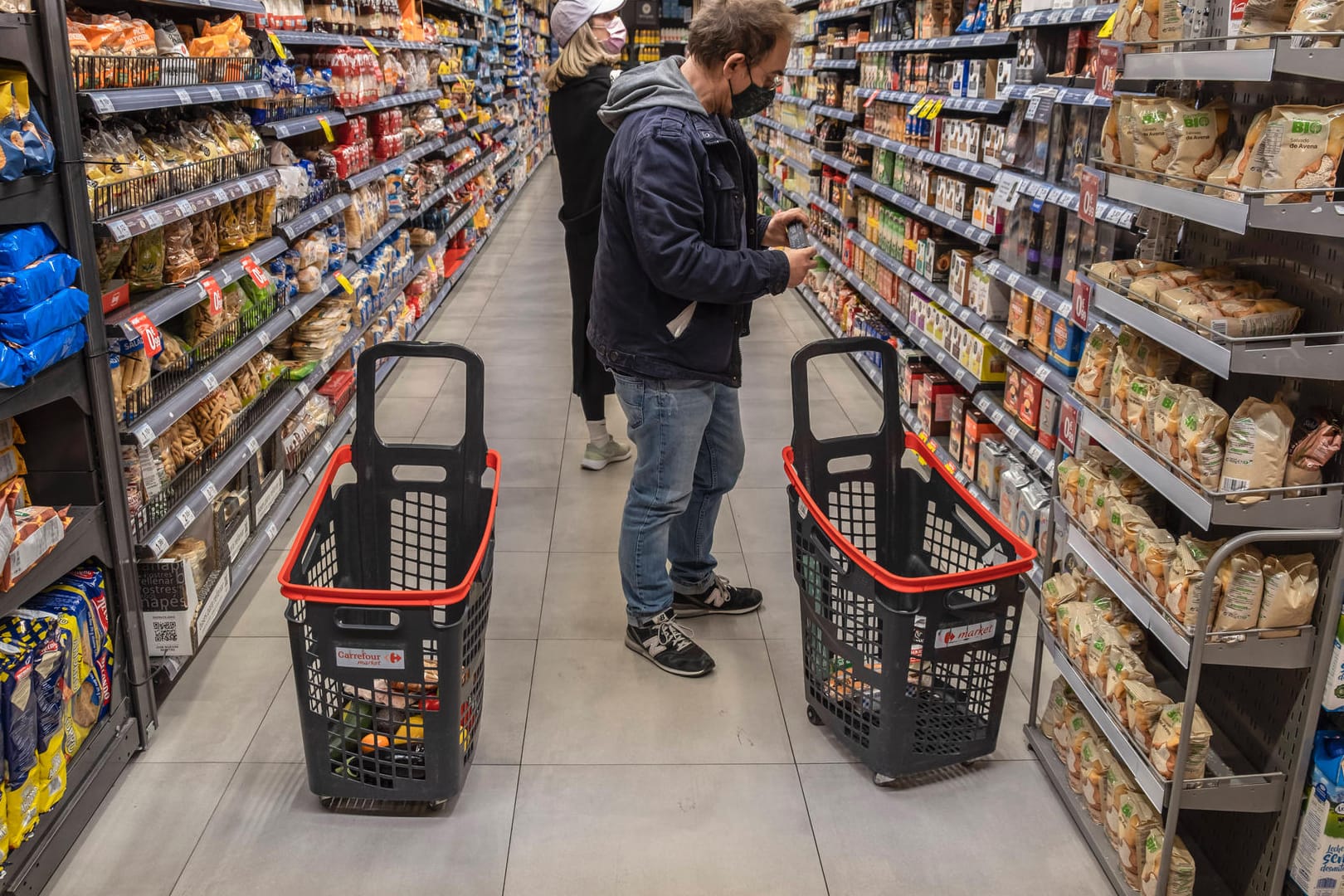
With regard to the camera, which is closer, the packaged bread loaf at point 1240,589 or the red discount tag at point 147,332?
the packaged bread loaf at point 1240,589

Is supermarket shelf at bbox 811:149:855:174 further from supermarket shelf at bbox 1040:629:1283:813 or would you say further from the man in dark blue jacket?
supermarket shelf at bbox 1040:629:1283:813

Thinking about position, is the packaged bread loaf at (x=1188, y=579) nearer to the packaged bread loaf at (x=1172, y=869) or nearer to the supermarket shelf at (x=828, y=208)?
the packaged bread loaf at (x=1172, y=869)

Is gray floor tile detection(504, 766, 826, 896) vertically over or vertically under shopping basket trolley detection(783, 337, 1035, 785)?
under

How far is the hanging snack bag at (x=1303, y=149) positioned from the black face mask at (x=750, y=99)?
1274 mm

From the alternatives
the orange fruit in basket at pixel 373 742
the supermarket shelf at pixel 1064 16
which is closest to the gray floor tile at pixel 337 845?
the orange fruit in basket at pixel 373 742

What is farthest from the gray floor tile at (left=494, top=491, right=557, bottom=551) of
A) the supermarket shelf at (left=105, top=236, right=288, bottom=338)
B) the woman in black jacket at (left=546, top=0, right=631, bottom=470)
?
the supermarket shelf at (left=105, top=236, right=288, bottom=338)

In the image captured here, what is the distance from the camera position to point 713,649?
3.23 meters

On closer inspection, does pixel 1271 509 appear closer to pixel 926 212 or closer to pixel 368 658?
pixel 368 658

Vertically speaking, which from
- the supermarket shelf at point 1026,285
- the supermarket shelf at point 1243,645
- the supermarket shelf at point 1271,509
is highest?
the supermarket shelf at point 1026,285

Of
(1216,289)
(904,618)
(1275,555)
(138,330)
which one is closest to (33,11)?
(138,330)

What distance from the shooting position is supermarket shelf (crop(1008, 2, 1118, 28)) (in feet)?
10.0

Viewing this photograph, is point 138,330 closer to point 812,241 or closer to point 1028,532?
point 1028,532

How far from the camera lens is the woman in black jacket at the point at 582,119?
4199mm

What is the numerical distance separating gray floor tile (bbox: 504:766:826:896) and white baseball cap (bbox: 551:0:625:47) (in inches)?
114
